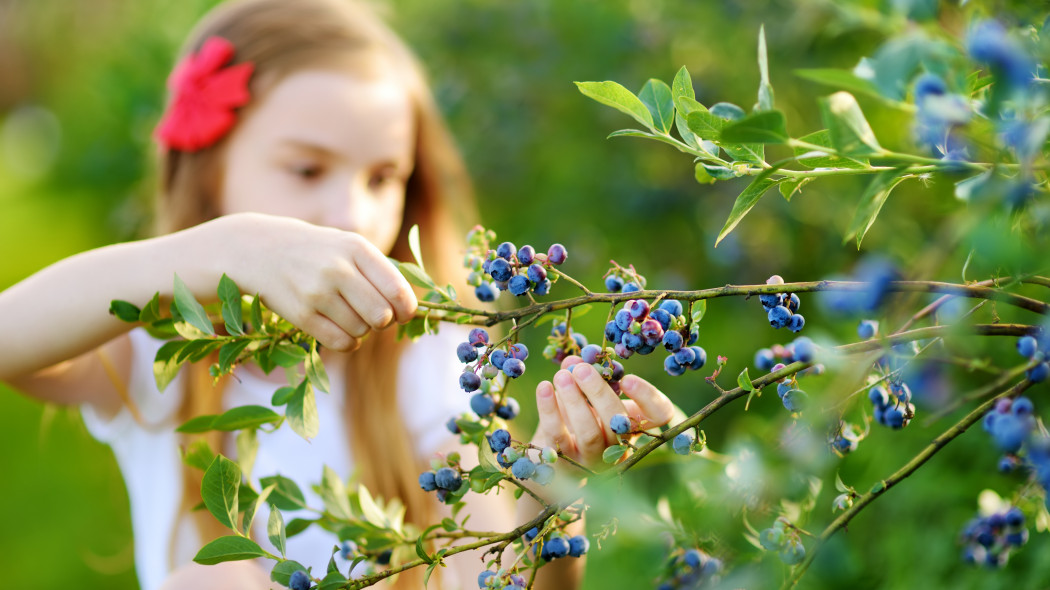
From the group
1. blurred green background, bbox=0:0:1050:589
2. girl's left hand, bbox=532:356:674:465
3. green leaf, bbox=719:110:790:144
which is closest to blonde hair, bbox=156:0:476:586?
blurred green background, bbox=0:0:1050:589

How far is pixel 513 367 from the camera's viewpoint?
1.99ft

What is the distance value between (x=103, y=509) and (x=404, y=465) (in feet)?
5.67

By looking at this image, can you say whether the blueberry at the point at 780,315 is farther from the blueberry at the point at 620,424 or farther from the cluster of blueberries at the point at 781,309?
the blueberry at the point at 620,424

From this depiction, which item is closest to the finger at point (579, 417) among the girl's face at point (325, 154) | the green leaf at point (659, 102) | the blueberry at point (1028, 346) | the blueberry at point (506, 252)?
the blueberry at point (506, 252)

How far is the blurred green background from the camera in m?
1.22

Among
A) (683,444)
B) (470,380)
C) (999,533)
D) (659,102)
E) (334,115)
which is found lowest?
(999,533)

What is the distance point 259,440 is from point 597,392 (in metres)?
1.01

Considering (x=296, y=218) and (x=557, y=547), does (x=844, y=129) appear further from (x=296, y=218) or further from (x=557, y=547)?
(x=296, y=218)

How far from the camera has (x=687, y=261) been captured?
2426 mm

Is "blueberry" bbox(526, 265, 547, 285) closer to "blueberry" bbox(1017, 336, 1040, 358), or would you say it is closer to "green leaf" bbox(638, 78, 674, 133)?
"green leaf" bbox(638, 78, 674, 133)

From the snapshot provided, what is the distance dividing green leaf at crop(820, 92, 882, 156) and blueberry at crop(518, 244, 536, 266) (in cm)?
25

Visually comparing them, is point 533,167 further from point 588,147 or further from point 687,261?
point 687,261

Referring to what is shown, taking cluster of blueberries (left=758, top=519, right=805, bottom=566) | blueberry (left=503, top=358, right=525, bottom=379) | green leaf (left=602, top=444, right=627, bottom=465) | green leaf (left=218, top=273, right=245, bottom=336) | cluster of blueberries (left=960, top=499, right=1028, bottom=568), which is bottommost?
cluster of blueberries (left=960, top=499, right=1028, bottom=568)

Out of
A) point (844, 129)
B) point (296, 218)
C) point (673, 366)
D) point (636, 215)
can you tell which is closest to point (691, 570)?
point (673, 366)
